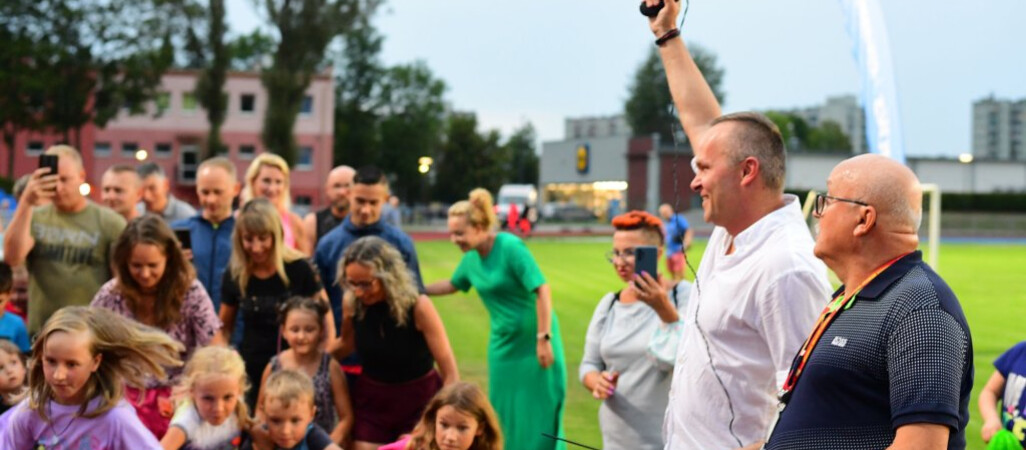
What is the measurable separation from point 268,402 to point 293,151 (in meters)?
49.8

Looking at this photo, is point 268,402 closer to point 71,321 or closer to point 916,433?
point 71,321

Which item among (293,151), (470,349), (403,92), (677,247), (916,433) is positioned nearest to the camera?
(916,433)

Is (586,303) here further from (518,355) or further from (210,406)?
(210,406)

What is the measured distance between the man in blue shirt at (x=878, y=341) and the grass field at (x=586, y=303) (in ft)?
19.3

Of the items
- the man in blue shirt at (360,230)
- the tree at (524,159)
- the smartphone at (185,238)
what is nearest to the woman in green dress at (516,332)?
the man in blue shirt at (360,230)

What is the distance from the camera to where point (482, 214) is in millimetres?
7129

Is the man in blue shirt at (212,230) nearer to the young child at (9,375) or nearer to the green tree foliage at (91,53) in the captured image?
the young child at (9,375)

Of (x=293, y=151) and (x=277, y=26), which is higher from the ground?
(x=277, y=26)

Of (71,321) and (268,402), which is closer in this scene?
(71,321)

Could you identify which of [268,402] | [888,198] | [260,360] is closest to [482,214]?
[260,360]

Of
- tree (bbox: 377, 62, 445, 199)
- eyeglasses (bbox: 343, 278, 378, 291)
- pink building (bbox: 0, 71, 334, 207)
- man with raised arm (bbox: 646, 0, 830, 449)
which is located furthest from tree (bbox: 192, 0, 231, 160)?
man with raised arm (bbox: 646, 0, 830, 449)

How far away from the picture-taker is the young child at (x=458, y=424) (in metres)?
5.05

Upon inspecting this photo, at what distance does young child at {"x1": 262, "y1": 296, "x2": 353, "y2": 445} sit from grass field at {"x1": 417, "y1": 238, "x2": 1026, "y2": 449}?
2520 millimetres

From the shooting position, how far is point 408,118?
91188mm
